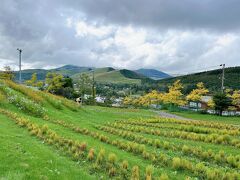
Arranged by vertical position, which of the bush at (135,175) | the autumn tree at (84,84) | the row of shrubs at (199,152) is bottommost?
the row of shrubs at (199,152)

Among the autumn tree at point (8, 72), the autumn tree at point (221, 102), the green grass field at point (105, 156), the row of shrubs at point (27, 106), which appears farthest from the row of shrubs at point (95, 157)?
the autumn tree at point (8, 72)

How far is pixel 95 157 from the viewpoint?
12594mm

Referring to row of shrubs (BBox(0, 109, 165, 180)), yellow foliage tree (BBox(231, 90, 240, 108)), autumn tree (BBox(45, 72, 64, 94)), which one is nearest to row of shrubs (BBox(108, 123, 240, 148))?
row of shrubs (BBox(0, 109, 165, 180))

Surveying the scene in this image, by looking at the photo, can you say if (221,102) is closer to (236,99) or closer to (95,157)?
(236,99)

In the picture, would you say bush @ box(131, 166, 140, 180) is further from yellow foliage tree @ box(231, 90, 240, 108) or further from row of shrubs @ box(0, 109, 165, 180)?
yellow foliage tree @ box(231, 90, 240, 108)

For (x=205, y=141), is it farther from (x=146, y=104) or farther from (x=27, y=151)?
(x=146, y=104)

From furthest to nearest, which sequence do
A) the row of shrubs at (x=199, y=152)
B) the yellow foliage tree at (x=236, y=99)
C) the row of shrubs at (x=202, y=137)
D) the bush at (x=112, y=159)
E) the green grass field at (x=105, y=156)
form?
the yellow foliage tree at (x=236, y=99) → the row of shrubs at (x=202, y=137) → the row of shrubs at (x=199, y=152) → the bush at (x=112, y=159) → the green grass field at (x=105, y=156)

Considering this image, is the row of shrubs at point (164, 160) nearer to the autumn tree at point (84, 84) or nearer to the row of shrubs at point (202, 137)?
the row of shrubs at point (202, 137)

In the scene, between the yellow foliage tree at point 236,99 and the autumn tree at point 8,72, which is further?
the autumn tree at point 8,72

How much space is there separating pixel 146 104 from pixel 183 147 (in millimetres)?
68520

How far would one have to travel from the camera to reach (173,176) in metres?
11.5

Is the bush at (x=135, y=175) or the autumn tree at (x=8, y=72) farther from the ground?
the autumn tree at (x=8, y=72)

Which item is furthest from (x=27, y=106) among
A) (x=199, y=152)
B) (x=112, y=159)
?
(x=199, y=152)

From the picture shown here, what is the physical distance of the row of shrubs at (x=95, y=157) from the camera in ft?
35.5
